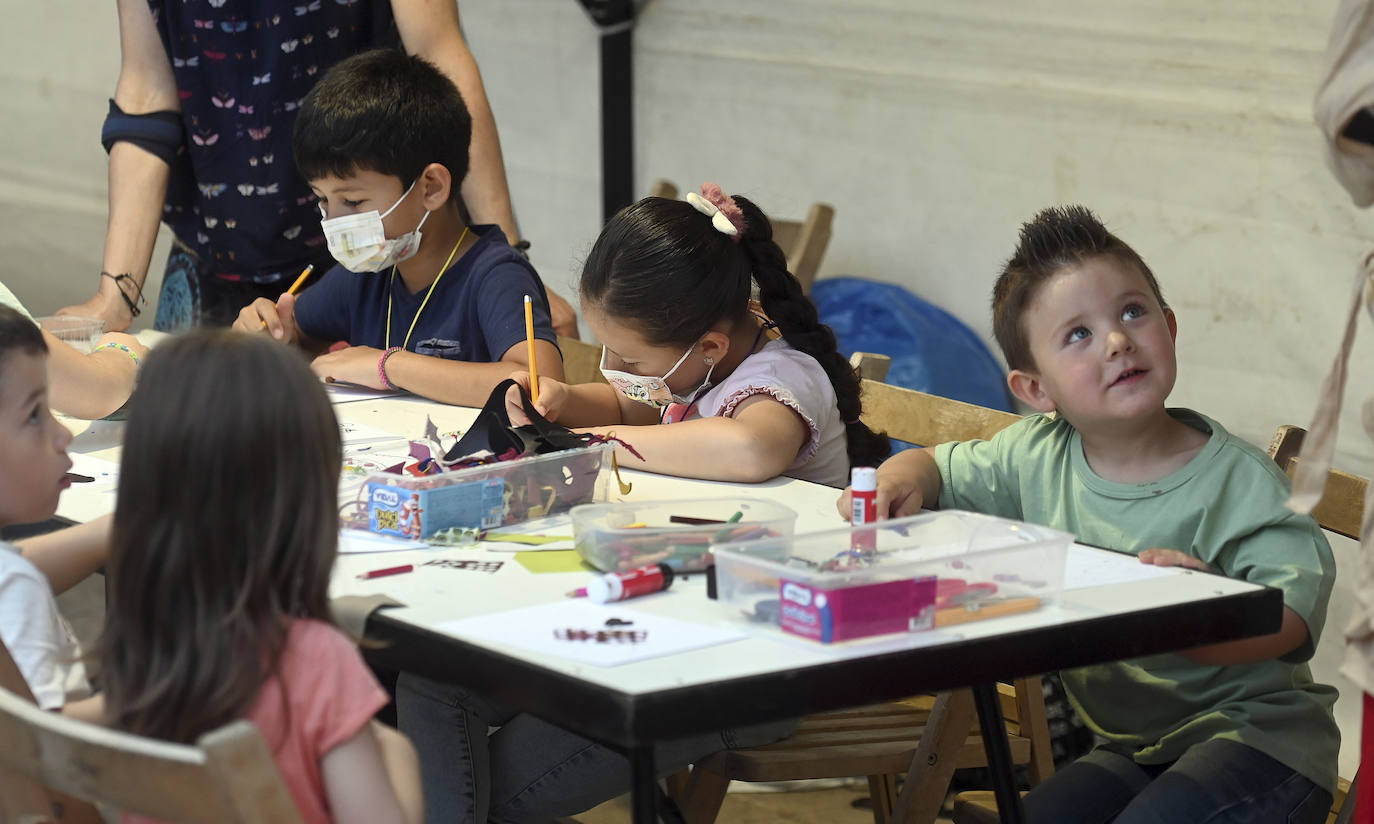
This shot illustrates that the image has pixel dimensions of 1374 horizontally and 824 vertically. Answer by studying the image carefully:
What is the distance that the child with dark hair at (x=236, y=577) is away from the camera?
3.72 ft

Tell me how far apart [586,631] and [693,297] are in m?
0.87

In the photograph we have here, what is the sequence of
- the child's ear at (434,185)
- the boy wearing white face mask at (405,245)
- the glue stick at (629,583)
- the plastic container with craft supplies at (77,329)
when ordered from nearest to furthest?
the glue stick at (629,583) → the plastic container with craft supplies at (77,329) → the boy wearing white face mask at (405,245) → the child's ear at (434,185)

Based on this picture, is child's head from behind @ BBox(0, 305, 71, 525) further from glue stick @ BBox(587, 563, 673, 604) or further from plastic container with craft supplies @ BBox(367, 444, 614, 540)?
glue stick @ BBox(587, 563, 673, 604)

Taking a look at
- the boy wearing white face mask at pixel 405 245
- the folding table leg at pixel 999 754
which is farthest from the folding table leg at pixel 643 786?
the boy wearing white face mask at pixel 405 245

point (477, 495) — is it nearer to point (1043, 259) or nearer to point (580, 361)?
point (1043, 259)

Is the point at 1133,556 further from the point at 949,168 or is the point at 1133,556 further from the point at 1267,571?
the point at 949,168

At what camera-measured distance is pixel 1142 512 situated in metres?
1.76

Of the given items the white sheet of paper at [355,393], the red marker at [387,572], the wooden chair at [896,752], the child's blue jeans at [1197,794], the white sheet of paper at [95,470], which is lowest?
the wooden chair at [896,752]

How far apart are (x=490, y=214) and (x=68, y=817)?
1669 millimetres

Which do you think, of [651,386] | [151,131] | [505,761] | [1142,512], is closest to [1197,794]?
[1142,512]

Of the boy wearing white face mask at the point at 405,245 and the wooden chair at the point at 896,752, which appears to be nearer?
the wooden chair at the point at 896,752

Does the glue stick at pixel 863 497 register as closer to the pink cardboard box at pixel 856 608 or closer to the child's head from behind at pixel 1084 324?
the pink cardboard box at pixel 856 608

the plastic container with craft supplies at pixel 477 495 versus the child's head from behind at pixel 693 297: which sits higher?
the child's head from behind at pixel 693 297

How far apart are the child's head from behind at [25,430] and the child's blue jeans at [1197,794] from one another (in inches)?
43.3
